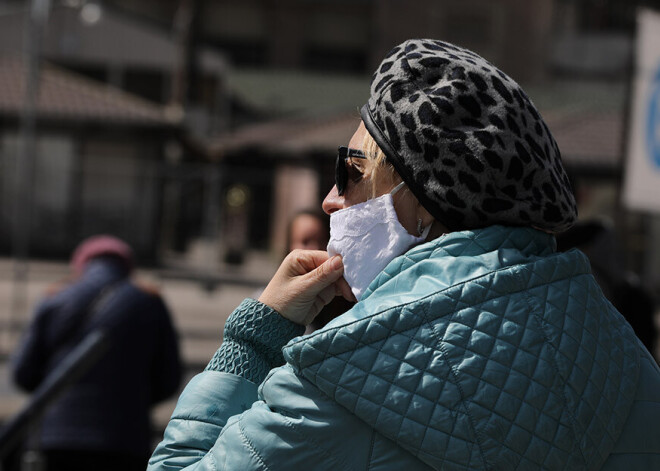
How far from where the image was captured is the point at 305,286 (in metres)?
1.54

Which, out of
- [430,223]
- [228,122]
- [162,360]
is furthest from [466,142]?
[228,122]

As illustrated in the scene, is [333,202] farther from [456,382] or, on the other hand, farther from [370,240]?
[456,382]

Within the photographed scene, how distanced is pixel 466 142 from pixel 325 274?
30cm

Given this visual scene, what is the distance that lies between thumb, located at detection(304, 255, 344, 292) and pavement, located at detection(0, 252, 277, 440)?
354 inches

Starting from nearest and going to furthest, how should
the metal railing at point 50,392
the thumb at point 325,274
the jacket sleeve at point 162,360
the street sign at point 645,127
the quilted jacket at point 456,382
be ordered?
the quilted jacket at point 456,382, the thumb at point 325,274, the metal railing at point 50,392, the jacket sleeve at point 162,360, the street sign at point 645,127

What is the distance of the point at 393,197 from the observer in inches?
59.1

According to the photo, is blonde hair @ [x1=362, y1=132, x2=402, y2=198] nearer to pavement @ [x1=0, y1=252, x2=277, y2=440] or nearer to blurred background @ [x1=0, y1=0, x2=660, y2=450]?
blurred background @ [x1=0, y1=0, x2=660, y2=450]

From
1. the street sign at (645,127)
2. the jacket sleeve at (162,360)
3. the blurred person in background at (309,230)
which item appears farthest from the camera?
the street sign at (645,127)

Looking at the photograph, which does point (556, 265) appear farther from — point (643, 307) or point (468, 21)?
point (468, 21)

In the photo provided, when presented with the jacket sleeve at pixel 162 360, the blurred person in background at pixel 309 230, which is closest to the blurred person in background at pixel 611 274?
the blurred person in background at pixel 309 230

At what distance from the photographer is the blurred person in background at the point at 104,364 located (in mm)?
4297

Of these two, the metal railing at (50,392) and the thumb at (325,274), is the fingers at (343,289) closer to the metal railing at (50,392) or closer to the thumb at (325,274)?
the thumb at (325,274)

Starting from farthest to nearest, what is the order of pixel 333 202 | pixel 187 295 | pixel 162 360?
pixel 187 295 → pixel 162 360 → pixel 333 202

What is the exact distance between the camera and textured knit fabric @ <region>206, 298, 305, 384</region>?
1.55 m
